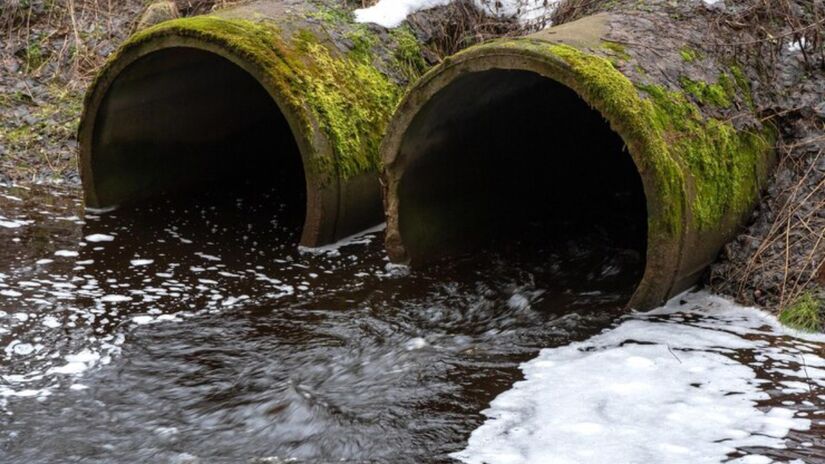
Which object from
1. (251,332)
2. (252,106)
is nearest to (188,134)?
(252,106)

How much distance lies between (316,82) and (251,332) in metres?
2.07

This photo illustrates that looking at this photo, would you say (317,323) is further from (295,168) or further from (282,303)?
(295,168)

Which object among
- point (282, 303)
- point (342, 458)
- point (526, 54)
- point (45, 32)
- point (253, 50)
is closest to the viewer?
point (342, 458)

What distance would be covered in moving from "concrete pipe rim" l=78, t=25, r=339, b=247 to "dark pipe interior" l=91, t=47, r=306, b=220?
0.34ft

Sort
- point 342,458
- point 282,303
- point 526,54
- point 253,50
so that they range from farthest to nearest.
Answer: point 253,50 → point 282,303 → point 526,54 → point 342,458

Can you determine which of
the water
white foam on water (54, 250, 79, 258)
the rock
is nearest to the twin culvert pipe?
the water

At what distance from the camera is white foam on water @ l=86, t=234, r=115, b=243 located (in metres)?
6.63

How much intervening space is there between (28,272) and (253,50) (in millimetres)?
1947

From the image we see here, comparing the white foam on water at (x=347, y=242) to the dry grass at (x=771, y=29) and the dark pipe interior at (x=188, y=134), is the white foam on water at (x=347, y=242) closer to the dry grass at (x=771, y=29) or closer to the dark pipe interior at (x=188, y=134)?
the dark pipe interior at (x=188, y=134)

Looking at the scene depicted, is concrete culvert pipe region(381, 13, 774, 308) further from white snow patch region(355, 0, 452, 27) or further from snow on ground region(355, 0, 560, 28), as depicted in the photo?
white snow patch region(355, 0, 452, 27)

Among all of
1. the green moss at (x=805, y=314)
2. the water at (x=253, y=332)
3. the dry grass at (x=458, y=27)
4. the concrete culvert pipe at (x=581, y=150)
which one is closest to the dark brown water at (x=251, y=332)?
the water at (x=253, y=332)

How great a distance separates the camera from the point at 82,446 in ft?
13.0

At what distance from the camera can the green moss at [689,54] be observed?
602 centimetres

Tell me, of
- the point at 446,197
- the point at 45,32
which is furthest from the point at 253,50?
the point at 45,32
